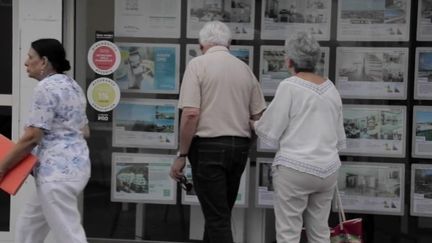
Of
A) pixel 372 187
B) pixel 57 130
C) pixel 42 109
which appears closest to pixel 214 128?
pixel 57 130

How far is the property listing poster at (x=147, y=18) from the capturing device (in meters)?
5.61

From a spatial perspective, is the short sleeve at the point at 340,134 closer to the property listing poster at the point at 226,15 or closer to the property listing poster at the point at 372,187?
the property listing poster at the point at 372,187

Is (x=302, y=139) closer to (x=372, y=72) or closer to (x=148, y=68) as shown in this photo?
(x=372, y=72)

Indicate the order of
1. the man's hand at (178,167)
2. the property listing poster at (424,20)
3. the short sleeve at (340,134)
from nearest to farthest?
1. the short sleeve at (340,134)
2. the man's hand at (178,167)
3. the property listing poster at (424,20)

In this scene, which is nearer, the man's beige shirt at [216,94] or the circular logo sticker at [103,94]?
the man's beige shirt at [216,94]

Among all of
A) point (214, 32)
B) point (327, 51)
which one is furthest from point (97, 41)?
point (327, 51)

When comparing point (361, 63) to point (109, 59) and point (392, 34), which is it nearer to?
point (392, 34)

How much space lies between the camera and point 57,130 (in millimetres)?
4098

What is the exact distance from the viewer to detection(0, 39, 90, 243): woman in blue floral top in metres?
4.02

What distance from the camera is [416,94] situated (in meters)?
5.37

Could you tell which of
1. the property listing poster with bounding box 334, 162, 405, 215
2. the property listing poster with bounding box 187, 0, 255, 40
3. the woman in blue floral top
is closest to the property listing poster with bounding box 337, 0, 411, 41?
the property listing poster with bounding box 187, 0, 255, 40

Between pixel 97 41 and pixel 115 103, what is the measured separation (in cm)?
54

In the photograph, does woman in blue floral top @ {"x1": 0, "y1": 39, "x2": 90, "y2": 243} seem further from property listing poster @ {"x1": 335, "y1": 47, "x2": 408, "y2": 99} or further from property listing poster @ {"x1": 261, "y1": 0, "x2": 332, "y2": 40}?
property listing poster @ {"x1": 335, "y1": 47, "x2": 408, "y2": 99}

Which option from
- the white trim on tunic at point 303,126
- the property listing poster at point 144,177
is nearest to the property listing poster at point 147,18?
the property listing poster at point 144,177
